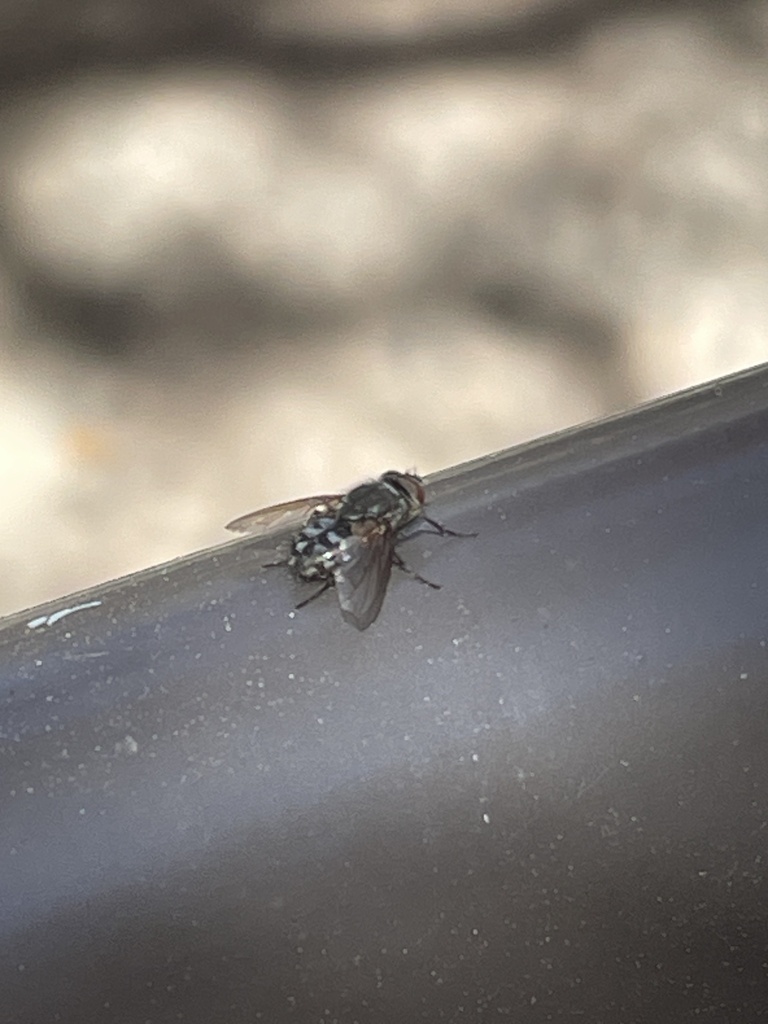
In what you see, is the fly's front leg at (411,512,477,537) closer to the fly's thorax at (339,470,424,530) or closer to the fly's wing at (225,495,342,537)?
the fly's thorax at (339,470,424,530)

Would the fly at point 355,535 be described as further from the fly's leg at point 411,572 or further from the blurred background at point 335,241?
the blurred background at point 335,241

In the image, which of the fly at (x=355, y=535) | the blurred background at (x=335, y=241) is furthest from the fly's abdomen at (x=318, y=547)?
the blurred background at (x=335, y=241)

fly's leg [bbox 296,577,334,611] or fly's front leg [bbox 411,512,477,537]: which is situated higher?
fly's leg [bbox 296,577,334,611]

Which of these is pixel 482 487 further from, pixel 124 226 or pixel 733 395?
pixel 124 226

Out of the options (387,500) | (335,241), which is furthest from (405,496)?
(335,241)

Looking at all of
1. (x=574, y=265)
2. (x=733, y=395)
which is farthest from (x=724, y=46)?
(x=733, y=395)

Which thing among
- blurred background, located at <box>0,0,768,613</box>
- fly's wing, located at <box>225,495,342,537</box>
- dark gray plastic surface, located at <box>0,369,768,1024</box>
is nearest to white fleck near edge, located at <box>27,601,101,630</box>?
dark gray plastic surface, located at <box>0,369,768,1024</box>

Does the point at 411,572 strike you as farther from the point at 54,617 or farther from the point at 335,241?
the point at 335,241
